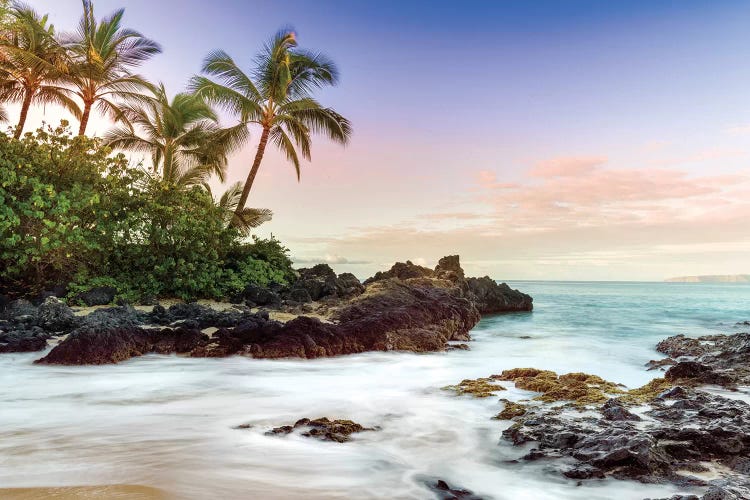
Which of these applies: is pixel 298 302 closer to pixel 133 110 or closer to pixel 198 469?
pixel 198 469

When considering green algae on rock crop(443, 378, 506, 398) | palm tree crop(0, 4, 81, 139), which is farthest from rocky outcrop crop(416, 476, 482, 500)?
palm tree crop(0, 4, 81, 139)

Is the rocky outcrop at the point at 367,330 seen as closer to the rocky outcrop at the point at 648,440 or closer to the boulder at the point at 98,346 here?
the boulder at the point at 98,346

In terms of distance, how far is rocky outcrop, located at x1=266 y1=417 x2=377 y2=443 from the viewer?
4.02 m

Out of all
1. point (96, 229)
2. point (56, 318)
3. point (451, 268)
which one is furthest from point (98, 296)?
point (451, 268)

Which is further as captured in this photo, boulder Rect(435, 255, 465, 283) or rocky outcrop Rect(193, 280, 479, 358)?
boulder Rect(435, 255, 465, 283)

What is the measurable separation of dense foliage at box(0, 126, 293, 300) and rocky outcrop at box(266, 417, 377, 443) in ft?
32.5

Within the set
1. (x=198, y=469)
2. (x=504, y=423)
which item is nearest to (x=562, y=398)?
(x=504, y=423)

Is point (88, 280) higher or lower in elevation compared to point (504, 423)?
higher

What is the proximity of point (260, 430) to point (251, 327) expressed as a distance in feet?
13.5

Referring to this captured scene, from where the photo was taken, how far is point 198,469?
321cm

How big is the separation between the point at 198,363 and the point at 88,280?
771 cm

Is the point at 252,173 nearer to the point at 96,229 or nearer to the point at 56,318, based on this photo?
the point at 96,229

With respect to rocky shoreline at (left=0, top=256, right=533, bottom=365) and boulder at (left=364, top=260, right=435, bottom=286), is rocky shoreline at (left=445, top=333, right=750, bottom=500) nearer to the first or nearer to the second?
rocky shoreline at (left=0, top=256, right=533, bottom=365)

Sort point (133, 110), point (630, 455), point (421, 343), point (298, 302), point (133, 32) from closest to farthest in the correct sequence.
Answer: point (630, 455), point (421, 343), point (298, 302), point (133, 32), point (133, 110)
